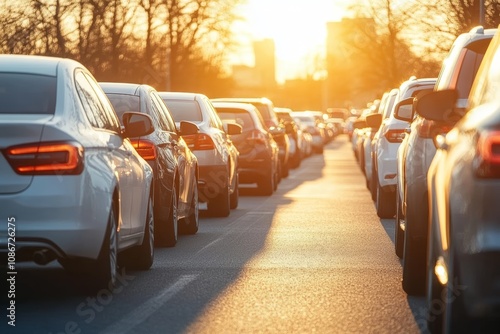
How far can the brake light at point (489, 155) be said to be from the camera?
19.9 feet

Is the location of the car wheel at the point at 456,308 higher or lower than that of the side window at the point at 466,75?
lower

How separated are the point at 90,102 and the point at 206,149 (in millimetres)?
9112

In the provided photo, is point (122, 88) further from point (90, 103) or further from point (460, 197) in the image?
point (460, 197)

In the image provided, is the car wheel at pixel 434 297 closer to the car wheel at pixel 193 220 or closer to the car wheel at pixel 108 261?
the car wheel at pixel 108 261

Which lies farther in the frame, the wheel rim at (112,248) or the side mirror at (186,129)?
the side mirror at (186,129)

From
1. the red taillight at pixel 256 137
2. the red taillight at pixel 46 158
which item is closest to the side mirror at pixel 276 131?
the red taillight at pixel 256 137

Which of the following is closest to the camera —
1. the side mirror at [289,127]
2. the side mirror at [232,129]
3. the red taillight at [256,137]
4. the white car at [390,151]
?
the white car at [390,151]

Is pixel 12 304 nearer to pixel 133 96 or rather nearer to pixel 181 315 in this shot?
pixel 181 315

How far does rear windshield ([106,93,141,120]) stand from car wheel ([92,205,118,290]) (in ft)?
13.8

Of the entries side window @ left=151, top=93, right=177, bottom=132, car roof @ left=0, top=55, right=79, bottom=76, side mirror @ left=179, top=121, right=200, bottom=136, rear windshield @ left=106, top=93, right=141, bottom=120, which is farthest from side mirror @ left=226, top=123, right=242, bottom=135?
car roof @ left=0, top=55, right=79, bottom=76

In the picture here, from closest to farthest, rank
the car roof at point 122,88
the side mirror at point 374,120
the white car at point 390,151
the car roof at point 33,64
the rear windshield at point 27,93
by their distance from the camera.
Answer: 1. the rear windshield at point 27,93
2. the car roof at point 33,64
3. the car roof at point 122,88
4. the white car at point 390,151
5. the side mirror at point 374,120

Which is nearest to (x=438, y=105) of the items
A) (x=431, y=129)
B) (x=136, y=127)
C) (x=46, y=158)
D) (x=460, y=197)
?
(x=431, y=129)

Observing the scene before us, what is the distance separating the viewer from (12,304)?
31.8ft

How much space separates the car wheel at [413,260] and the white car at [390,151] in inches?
328
